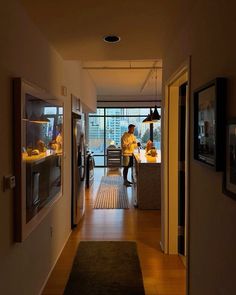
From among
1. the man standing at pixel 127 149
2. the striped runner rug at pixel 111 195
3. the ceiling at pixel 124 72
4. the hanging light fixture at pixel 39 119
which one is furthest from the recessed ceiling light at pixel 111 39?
the man standing at pixel 127 149

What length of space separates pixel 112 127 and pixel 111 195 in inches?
235

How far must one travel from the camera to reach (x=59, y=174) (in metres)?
3.56

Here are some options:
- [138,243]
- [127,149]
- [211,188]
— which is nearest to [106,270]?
[138,243]

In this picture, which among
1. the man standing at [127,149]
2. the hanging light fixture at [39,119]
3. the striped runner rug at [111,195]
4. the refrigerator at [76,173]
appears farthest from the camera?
the man standing at [127,149]

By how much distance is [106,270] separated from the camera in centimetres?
333

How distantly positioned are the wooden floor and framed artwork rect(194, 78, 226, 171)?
1.62m

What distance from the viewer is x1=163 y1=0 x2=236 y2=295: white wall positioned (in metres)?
1.54

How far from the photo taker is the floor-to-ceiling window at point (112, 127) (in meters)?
12.5

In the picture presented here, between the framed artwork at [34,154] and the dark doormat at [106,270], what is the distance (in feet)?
2.64

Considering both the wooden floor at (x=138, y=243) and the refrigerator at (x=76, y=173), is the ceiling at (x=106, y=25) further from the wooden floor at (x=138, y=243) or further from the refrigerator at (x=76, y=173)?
the wooden floor at (x=138, y=243)

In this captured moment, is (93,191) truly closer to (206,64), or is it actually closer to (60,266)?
(60,266)
